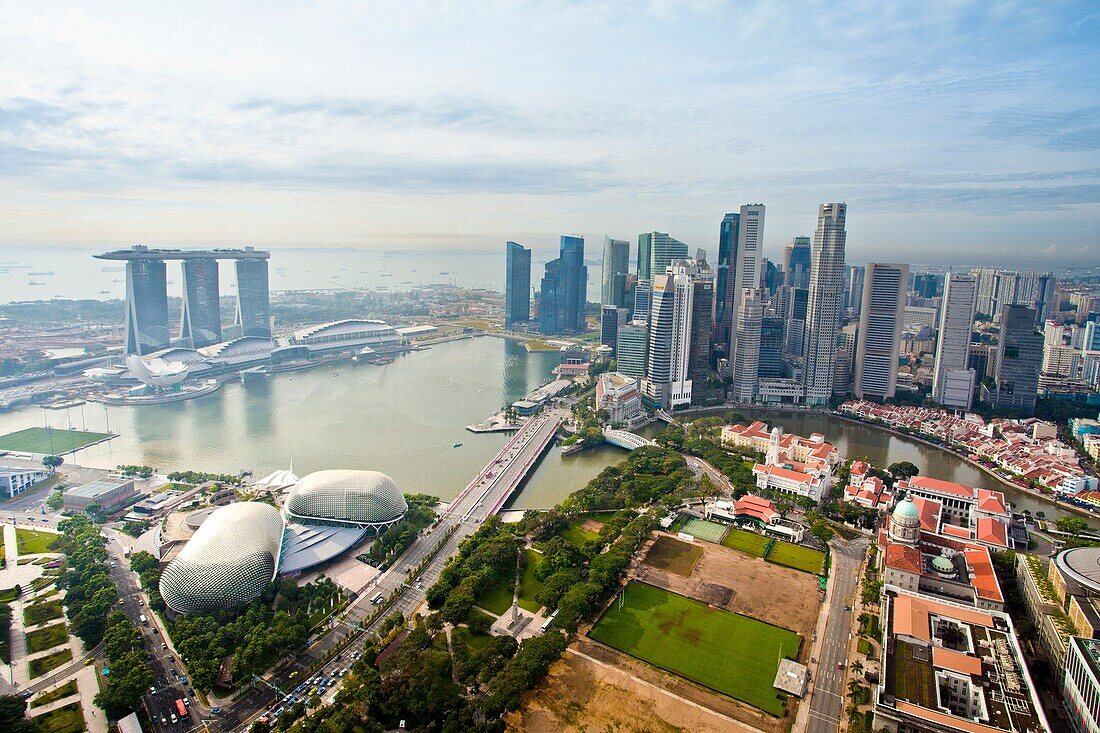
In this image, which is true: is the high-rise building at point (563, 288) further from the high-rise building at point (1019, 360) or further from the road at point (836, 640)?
the road at point (836, 640)

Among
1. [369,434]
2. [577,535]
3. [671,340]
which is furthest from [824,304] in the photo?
[369,434]

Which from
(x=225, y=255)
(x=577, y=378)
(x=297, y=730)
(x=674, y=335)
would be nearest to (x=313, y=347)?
(x=225, y=255)

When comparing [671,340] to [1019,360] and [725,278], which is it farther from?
[1019,360]

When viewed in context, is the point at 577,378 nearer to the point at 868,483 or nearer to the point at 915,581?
the point at 868,483

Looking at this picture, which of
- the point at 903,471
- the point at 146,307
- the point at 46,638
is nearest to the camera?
the point at 46,638

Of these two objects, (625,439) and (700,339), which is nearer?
(625,439)

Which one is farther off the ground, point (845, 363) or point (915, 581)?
point (845, 363)
